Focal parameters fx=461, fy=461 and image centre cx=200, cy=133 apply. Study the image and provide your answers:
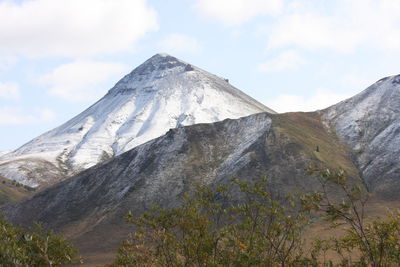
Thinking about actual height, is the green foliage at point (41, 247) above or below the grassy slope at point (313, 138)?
below

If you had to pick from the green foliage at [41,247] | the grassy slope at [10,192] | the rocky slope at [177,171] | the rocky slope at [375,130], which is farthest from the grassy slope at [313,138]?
the grassy slope at [10,192]

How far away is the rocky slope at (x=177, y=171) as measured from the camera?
98.9 metres

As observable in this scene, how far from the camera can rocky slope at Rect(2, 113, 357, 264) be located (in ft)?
325

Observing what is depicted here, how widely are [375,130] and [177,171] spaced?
167ft

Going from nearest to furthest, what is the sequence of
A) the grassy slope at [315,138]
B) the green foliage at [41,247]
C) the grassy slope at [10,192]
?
1. the green foliage at [41,247]
2. the grassy slope at [315,138]
3. the grassy slope at [10,192]

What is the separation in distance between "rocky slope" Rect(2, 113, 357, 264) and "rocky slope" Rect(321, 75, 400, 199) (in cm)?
385

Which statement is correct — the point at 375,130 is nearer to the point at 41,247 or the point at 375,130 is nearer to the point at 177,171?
the point at 177,171

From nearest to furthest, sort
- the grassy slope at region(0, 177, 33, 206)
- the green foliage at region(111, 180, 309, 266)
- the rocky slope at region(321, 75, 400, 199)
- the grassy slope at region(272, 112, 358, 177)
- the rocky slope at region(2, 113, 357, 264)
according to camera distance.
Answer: the green foliage at region(111, 180, 309, 266), the rocky slope at region(321, 75, 400, 199), the rocky slope at region(2, 113, 357, 264), the grassy slope at region(272, 112, 358, 177), the grassy slope at region(0, 177, 33, 206)

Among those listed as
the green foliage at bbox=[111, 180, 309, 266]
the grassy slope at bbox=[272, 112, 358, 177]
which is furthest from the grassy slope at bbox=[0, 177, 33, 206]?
the green foliage at bbox=[111, 180, 309, 266]

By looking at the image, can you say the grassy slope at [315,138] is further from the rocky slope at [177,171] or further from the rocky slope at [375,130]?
the rocky slope at [375,130]

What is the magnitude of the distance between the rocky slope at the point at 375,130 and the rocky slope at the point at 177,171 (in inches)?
152

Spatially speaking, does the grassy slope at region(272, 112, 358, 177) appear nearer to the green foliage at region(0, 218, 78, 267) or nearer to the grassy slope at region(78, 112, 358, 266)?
the grassy slope at region(78, 112, 358, 266)

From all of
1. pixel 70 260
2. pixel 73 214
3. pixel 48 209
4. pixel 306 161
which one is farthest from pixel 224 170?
pixel 70 260

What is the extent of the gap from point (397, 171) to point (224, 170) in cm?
3662
